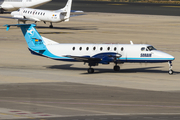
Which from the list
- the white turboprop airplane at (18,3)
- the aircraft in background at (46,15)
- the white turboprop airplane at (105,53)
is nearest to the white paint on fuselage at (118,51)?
the white turboprop airplane at (105,53)

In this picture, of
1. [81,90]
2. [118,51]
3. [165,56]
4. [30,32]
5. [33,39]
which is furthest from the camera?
[30,32]

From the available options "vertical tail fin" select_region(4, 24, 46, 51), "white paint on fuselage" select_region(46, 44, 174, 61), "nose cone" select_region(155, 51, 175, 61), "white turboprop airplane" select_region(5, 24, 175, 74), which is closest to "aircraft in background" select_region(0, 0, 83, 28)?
"vertical tail fin" select_region(4, 24, 46, 51)

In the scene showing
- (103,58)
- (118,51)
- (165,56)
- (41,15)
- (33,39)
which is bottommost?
(103,58)

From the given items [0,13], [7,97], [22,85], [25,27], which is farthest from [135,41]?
[0,13]

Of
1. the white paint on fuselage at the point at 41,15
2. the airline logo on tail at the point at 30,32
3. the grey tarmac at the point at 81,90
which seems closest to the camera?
the grey tarmac at the point at 81,90

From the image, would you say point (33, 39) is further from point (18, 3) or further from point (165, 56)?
→ point (18, 3)

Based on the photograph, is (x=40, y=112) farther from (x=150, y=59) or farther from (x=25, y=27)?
(x=25, y=27)

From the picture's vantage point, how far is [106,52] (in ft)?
A: 116

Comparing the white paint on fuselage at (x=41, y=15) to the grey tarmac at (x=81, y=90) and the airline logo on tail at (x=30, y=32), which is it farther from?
the airline logo on tail at (x=30, y=32)

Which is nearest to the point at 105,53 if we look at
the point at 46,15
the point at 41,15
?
the point at 46,15

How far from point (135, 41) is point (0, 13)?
67.4m

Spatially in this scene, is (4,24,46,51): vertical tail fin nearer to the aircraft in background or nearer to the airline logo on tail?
the airline logo on tail

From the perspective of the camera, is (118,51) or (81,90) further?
(118,51)

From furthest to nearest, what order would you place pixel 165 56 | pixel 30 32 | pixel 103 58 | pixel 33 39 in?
pixel 30 32
pixel 33 39
pixel 103 58
pixel 165 56
